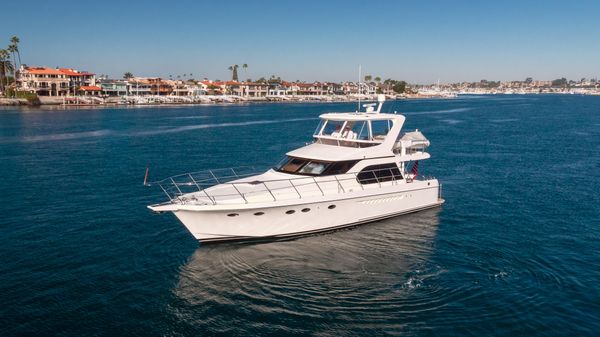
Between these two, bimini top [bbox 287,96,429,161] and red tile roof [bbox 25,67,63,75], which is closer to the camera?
bimini top [bbox 287,96,429,161]

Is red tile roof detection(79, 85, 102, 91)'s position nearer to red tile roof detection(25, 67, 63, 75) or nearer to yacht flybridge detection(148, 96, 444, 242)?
red tile roof detection(25, 67, 63, 75)

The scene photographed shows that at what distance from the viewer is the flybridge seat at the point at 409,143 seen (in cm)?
2175

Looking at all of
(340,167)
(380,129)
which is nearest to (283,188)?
(340,167)

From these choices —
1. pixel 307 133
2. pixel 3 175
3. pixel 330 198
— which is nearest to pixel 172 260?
pixel 330 198

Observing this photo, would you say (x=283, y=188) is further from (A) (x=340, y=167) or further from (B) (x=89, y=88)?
(B) (x=89, y=88)

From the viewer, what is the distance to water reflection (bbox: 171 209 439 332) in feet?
41.3

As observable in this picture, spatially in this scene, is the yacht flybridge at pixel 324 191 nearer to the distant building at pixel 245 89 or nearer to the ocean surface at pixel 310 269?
the ocean surface at pixel 310 269

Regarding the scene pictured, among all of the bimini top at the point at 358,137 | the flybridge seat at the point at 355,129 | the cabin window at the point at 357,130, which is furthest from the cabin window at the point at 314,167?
the cabin window at the point at 357,130

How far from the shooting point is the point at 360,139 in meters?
21.5

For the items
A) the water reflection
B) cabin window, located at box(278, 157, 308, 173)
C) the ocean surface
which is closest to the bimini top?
cabin window, located at box(278, 157, 308, 173)

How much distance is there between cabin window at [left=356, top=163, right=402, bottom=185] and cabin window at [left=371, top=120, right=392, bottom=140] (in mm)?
1605

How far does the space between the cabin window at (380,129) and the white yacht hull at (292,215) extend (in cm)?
271

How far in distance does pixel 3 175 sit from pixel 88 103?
333ft

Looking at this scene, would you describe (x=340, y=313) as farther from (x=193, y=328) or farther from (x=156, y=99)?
(x=156, y=99)
